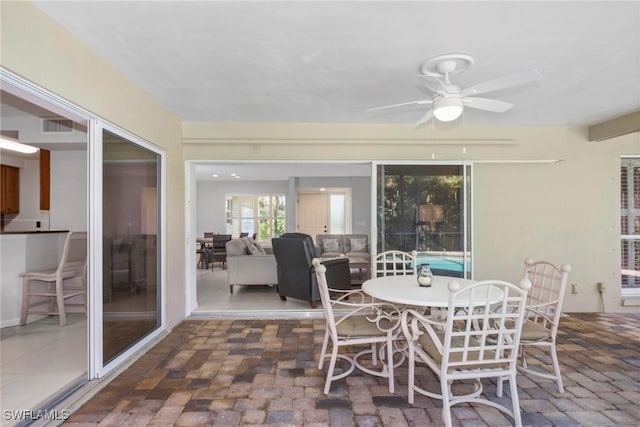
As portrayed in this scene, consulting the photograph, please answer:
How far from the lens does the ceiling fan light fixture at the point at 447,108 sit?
7.45ft

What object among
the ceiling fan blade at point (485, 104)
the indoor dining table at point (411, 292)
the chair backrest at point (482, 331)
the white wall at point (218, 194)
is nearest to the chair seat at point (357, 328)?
the indoor dining table at point (411, 292)

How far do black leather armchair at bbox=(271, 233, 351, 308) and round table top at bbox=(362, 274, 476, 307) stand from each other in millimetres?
1633

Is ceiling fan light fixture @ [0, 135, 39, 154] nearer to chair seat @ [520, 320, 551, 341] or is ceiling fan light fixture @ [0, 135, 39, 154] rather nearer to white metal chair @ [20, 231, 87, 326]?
white metal chair @ [20, 231, 87, 326]

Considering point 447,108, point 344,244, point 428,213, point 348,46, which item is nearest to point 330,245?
point 344,244

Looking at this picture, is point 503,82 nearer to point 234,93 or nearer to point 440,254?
point 234,93

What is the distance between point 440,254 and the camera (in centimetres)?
434

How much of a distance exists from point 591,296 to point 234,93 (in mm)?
5197

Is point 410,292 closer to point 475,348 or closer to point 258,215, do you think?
point 475,348

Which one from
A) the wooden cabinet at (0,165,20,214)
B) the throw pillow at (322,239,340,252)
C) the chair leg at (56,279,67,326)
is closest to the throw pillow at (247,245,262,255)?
the throw pillow at (322,239,340,252)

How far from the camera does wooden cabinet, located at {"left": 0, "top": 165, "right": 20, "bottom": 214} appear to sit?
174 inches

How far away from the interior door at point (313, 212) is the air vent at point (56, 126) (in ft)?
20.9

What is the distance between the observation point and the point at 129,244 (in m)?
2.95

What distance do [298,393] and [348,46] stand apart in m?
2.50

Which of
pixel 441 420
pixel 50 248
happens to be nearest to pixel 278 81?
pixel 441 420
